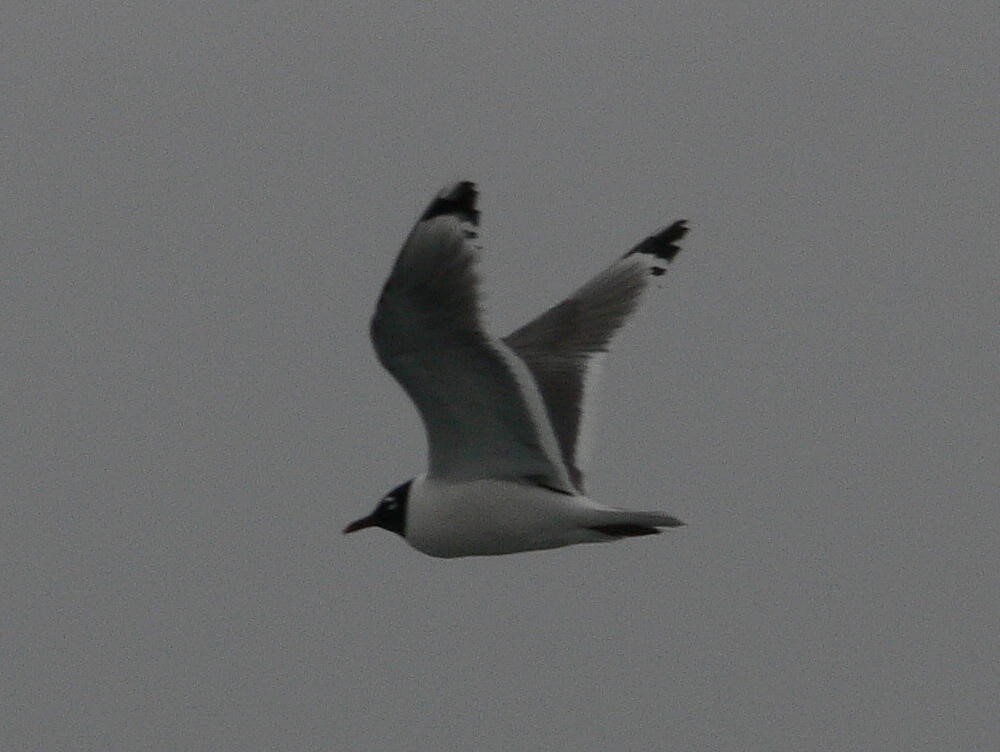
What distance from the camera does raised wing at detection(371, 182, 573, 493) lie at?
10273 mm

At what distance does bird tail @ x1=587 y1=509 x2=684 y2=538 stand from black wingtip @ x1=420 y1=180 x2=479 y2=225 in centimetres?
166

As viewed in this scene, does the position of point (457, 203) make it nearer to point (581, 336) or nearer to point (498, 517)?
point (498, 517)

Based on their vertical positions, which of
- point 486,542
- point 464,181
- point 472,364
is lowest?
point 486,542

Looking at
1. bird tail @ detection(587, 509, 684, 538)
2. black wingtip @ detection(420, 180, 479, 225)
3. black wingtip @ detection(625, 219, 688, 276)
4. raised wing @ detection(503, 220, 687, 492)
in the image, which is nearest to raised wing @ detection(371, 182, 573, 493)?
black wingtip @ detection(420, 180, 479, 225)

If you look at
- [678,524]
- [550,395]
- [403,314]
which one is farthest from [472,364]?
[550,395]

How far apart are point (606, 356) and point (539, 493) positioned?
1749mm

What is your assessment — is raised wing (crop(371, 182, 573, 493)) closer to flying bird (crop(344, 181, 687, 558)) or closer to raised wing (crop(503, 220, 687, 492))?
flying bird (crop(344, 181, 687, 558))

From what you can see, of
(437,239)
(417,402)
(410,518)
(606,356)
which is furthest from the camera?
(606,356)

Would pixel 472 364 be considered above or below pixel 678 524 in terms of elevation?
above

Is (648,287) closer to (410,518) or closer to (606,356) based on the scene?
(606,356)

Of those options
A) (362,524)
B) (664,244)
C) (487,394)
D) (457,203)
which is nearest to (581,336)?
(664,244)

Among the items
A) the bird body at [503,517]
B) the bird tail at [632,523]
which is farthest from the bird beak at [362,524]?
the bird tail at [632,523]

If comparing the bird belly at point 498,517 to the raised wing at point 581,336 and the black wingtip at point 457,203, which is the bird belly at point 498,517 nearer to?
the raised wing at point 581,336

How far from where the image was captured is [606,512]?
11234 millimetres
